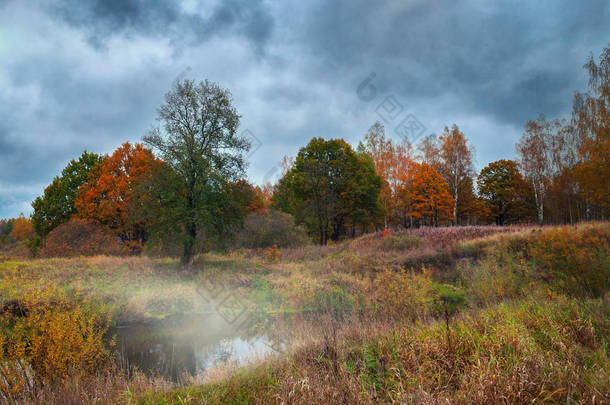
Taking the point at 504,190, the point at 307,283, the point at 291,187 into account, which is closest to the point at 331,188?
the point at 291,187

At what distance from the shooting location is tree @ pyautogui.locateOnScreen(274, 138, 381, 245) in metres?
28.1

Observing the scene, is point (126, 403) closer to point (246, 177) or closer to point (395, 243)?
point (246, 177)

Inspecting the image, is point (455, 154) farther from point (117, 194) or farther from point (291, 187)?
point (117, 194)

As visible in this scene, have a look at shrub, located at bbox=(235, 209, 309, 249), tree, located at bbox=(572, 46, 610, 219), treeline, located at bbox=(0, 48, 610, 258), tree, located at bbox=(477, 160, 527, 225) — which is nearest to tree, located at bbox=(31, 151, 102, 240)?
treeline, located at bbox=(0, 48, 610, 258)

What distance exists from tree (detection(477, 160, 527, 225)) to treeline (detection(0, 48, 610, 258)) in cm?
13

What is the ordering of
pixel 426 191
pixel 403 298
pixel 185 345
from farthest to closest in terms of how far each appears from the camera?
pixel 426 191 → pixel 403 298 → pixel 185 345

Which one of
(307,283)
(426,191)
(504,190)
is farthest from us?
(504,190)

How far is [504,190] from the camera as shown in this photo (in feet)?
125

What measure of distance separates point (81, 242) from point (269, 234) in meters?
12.9

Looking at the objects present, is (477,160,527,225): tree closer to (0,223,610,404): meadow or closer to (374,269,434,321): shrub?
(0,223,610,404): meadow

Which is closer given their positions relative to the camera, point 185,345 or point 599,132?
point 185,345

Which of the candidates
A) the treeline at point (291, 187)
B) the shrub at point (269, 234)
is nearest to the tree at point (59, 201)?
the treeline at point (291, 187)

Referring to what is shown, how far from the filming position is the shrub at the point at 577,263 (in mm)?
6961

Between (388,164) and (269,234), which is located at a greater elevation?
(388,164)
